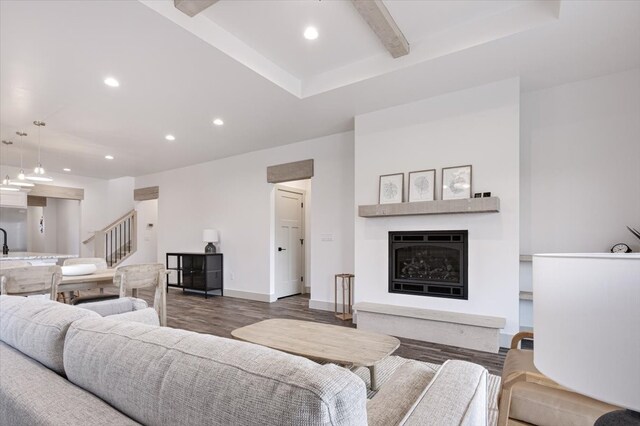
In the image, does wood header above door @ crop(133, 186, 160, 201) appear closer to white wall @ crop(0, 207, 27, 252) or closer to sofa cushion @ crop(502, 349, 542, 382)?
white wall @ crop(0, 207, 27, 252)

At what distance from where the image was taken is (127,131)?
192 inches

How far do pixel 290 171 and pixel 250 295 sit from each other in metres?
2.36

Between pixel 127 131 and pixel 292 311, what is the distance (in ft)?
12.0

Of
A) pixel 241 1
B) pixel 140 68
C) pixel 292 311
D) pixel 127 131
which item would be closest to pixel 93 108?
pixel 127 131

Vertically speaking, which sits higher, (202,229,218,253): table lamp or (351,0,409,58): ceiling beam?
(351,0,409,58): ceiling beam

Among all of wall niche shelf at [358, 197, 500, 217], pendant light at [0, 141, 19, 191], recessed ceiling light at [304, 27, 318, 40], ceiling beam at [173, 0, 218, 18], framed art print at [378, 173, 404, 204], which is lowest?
wall niche shelf at [358, 197, 500, 217]

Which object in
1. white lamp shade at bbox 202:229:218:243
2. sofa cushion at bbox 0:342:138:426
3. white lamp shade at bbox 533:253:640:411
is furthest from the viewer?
white lamp shade at bbox 202:229:218:243

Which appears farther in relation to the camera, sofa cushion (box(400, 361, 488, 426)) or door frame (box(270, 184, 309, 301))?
door frame (box(270, 184, 309, 301))

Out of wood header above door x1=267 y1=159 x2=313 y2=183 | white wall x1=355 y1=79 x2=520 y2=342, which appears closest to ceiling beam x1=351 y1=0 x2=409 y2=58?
white wall x1=355 y1=79 x2=520 y2=342

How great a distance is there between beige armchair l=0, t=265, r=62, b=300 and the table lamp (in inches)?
129

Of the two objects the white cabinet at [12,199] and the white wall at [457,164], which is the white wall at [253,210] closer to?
the white wall at [457,164]

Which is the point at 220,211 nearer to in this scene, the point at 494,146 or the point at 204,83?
the point at 204,83

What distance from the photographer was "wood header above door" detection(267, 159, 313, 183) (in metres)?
5.36

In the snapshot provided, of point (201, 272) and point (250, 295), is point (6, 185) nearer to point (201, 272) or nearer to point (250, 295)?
point (201, 272)
